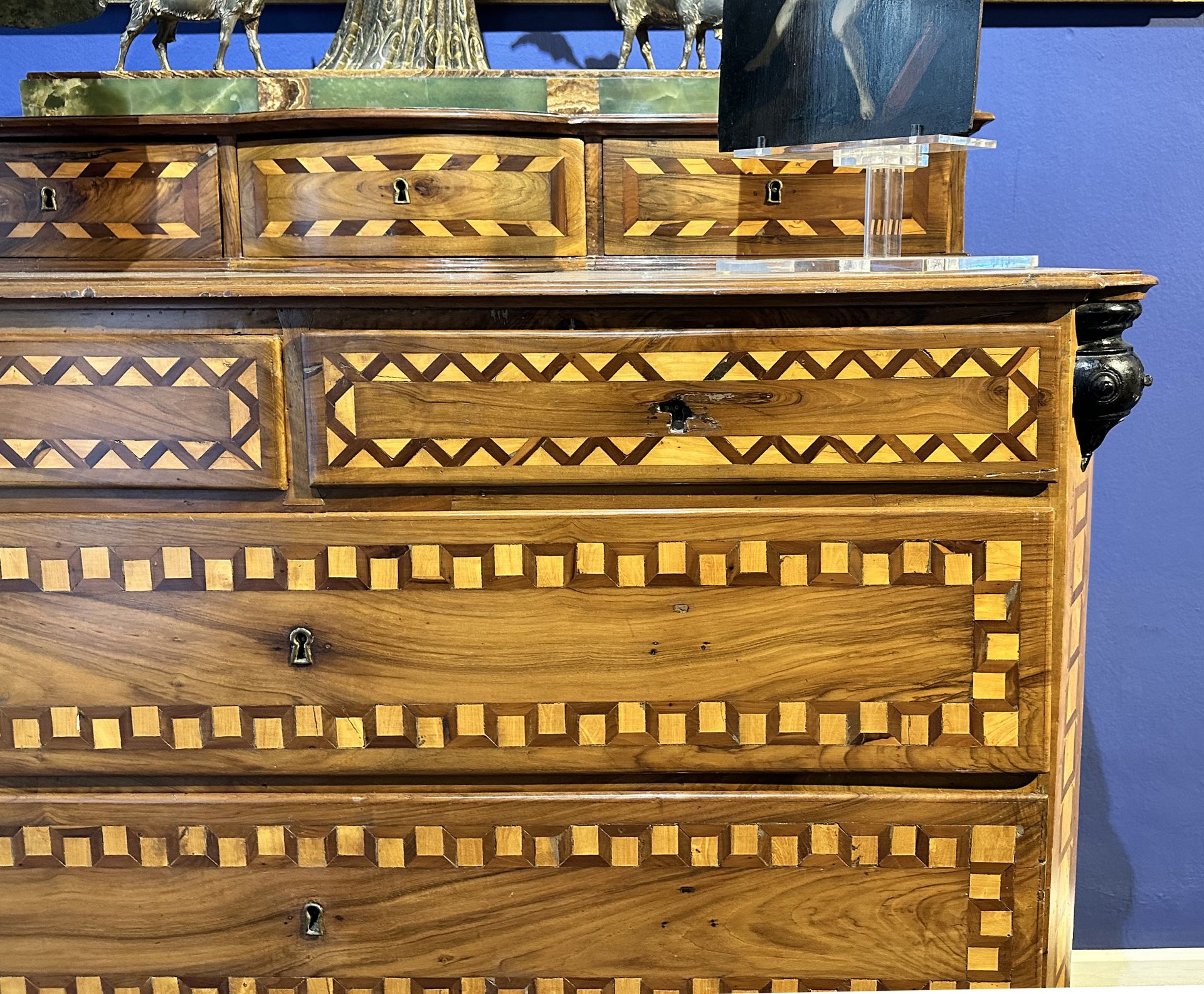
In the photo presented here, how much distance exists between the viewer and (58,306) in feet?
3.29

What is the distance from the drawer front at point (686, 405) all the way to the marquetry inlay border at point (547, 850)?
38 cm

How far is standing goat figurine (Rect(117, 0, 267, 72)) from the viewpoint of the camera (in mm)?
Answer: 1286

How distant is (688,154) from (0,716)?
39.3 inches

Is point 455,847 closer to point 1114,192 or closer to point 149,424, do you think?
point 149,424

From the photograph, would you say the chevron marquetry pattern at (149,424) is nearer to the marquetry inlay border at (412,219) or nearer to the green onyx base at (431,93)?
Answer: the marquetry inlay border at (412,219)

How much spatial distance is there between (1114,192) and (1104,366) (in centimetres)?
85

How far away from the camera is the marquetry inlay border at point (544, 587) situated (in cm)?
103

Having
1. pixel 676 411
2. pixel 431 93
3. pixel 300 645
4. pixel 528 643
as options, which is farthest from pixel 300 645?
pixel 431 93

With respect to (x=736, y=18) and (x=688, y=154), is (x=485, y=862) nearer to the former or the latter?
(x=688, y=154)

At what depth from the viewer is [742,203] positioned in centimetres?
125

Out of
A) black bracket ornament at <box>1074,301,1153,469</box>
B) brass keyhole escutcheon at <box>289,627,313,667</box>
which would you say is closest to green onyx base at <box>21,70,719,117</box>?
black bracket ornament at <box>1074,301,1153,469</box>

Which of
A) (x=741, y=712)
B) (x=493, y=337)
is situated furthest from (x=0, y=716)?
(x=741, y=712)

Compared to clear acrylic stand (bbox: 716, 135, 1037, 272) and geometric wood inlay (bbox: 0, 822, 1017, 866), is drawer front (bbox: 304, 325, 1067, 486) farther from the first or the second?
geometric wood inlay (bbox: 0, 822, 1017, 866)

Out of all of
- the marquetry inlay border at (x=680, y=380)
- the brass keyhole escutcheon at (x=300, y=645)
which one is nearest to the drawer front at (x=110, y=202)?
the marquetry inlay border at (x=680, y=380)
